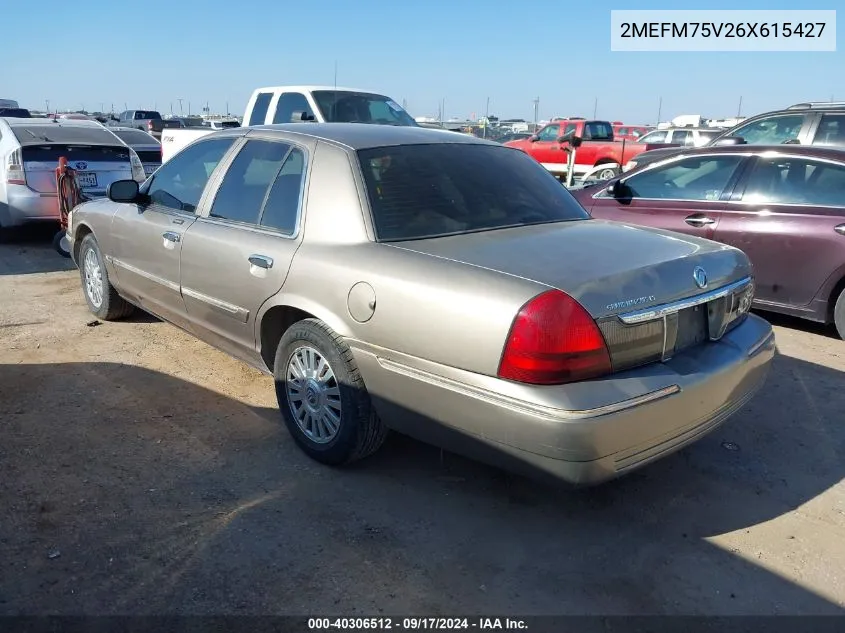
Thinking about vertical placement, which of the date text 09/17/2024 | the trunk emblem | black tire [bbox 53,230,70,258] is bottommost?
the date text 09/17/2024

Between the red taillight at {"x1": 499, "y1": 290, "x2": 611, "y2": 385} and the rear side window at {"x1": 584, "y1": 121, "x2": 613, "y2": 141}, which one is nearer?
the red taillight at {"x1": 499, "y1": 290, "x2": 611, "y2": 385}

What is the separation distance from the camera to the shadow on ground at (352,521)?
256 cm

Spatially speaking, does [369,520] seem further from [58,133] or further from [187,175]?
[58,133]

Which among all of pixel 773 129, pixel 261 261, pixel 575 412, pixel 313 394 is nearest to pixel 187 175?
pixel 261 261

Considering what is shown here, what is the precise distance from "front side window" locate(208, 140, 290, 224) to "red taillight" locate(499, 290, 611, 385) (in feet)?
5.99

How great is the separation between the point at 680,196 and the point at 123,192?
14.7 feet

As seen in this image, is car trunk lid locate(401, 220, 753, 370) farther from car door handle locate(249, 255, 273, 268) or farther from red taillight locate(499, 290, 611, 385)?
car door handle locate(249, 255, 273, 268)

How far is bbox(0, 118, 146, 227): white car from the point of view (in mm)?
8344

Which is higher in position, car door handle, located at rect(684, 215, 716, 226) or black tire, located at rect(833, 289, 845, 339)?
car door handle, located at rect(684, 215, 716, 226)

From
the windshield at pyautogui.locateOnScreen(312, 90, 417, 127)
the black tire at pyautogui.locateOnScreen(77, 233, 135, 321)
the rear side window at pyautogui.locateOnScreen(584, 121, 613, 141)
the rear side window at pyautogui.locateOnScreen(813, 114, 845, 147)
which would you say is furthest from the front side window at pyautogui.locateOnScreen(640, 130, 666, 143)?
the black tire at pyautogui.locateOnScreen(77, 233, 135, 321)

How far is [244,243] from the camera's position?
3.73m

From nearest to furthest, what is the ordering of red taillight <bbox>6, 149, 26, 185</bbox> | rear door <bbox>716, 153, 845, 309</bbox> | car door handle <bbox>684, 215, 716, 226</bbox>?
rear door <bbox>716, 153, 845, 309</bbox>, car door handle <bbox>684, 215, 716, 226</bbox>, red taillight <bbox>6, 149, 26, 185</bbox>

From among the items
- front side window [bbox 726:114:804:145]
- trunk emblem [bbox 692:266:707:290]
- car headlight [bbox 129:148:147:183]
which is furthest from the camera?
front side window [bbox 726:114:804:145]

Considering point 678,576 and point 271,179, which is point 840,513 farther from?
point 271,179
